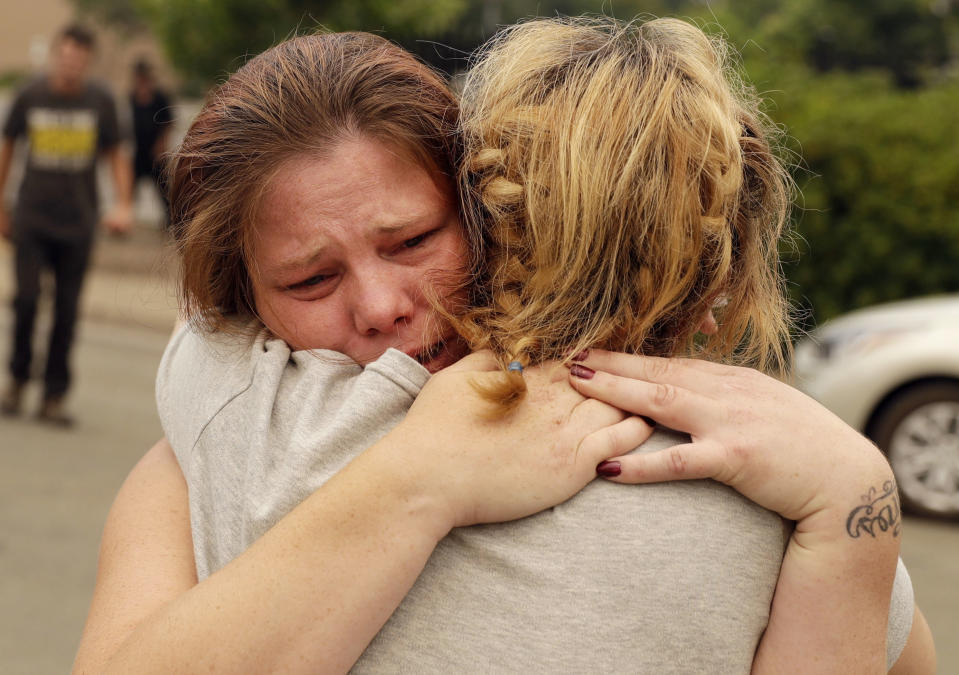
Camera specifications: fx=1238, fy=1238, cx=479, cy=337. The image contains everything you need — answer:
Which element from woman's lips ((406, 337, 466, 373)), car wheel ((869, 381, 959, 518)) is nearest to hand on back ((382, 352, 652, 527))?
woman's lips ((406, 337, 466, 373))

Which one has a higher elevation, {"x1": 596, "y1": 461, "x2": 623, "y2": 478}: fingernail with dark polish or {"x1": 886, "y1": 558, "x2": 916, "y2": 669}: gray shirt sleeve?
{"x1": 596, "y1": 461, "x2": 623, "y2": 478}: fingernail with dark polish

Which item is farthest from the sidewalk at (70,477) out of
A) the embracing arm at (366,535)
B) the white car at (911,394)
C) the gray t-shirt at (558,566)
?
the white car at (911,394)

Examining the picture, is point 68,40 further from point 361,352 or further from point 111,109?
point 361,352

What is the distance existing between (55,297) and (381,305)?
7.00 metres

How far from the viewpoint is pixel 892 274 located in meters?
10.1

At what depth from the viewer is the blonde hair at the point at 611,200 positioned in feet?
4.47

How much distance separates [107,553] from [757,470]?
2.68 ft

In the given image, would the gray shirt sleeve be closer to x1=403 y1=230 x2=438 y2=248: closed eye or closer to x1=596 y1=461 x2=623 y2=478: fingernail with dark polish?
x1=596 y1=461 x2=623 y2=478: fingernail with dark polish

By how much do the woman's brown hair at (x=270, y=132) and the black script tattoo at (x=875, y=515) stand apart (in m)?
0.66

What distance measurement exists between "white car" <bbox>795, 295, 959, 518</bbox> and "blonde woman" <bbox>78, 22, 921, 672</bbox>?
5.51 metres

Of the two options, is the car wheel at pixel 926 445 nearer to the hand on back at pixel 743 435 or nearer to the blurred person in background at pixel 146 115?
the hand on back at pixel 743 435

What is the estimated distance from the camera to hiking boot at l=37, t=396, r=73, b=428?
7934mm

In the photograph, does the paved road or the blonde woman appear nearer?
the blonde woman

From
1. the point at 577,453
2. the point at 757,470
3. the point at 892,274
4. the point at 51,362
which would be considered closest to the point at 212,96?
the point at 577,453
